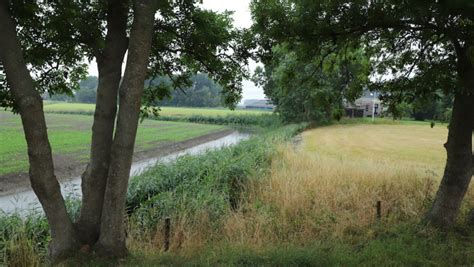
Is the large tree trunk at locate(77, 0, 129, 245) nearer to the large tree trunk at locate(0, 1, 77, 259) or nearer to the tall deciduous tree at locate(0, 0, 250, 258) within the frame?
the tall deciduous tree at locate(0, 0, 250, 258)

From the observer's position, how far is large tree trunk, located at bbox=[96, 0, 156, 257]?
4047 mm

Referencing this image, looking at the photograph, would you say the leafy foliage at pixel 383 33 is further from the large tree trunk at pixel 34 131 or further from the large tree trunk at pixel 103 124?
the large tree trunk at pixel 34 131

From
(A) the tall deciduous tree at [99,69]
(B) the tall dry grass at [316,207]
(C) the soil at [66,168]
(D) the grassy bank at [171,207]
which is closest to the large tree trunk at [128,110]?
(A) the tall deciduous tree at [99,69]

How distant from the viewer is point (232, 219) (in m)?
7.10

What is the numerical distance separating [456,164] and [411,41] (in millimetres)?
2243

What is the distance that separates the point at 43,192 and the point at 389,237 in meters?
4.91

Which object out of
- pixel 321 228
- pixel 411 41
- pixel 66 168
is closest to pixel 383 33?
pixel 411 41

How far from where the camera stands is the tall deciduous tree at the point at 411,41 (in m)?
5.74

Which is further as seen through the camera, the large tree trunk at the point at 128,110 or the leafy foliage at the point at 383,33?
the leafy foliage at the point at 383,33

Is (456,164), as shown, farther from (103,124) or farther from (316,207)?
(103,124)

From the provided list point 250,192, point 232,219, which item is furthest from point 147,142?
point 232,219

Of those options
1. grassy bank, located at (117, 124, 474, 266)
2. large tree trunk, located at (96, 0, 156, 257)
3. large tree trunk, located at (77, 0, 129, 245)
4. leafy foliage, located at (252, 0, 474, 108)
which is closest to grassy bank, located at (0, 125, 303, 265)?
grassy bank, located at (117, 124, 474, 266)

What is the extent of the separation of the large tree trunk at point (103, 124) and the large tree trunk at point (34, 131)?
0.98 ft

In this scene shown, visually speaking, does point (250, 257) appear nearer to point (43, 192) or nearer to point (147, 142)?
point (43, 192)
